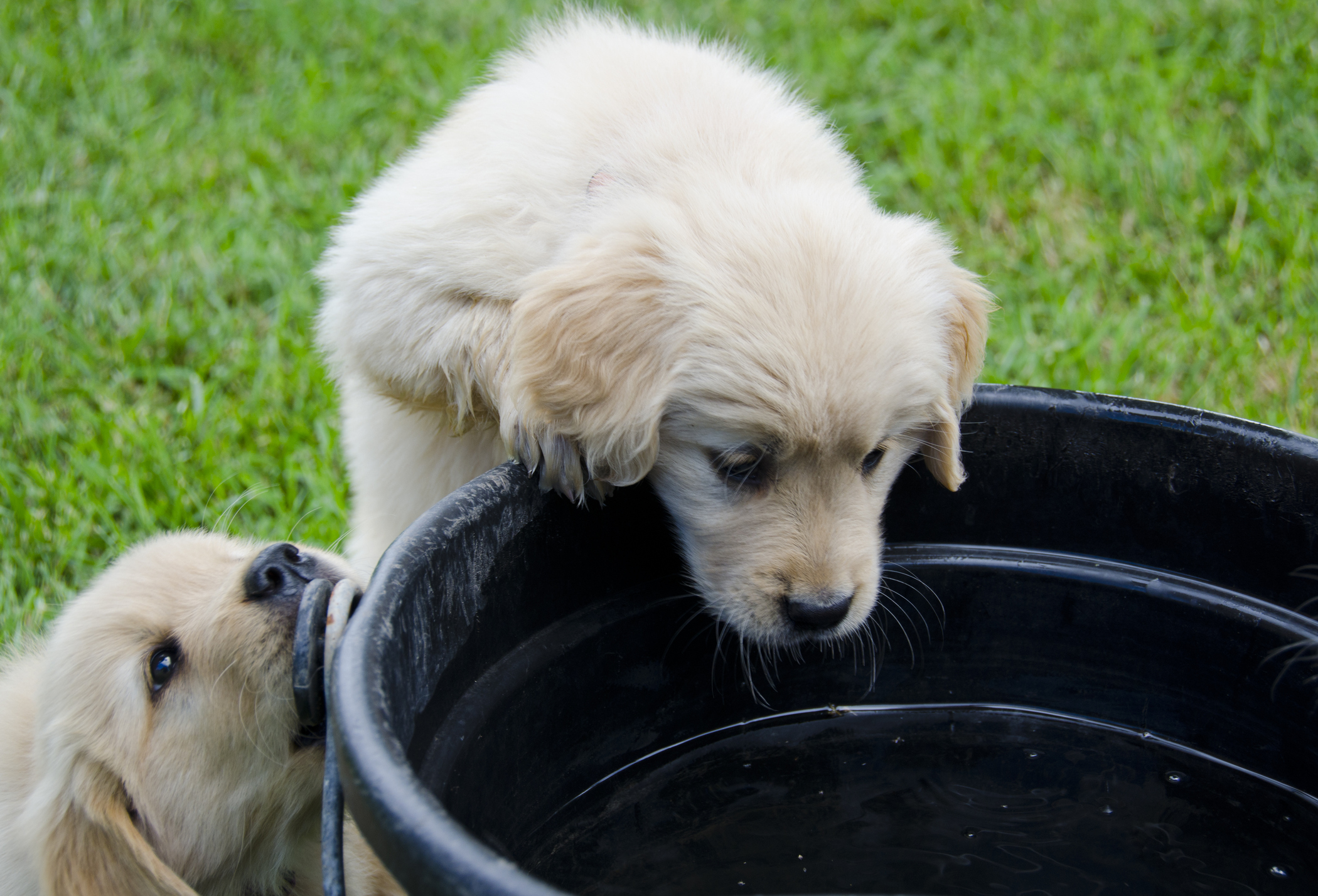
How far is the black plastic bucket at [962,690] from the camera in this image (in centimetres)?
210

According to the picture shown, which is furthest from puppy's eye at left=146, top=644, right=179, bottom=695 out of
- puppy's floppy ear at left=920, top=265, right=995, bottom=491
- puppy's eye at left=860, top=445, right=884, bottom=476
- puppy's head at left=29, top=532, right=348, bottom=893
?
puppy's floppy ear at left=920, top=265, right=995, bottom=491

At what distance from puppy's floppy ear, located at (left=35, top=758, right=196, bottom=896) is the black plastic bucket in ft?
1.68

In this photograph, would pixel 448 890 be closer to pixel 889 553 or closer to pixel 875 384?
pixel 875 384

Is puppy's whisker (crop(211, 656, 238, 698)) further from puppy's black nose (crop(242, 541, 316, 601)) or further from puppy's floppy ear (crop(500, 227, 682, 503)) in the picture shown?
puppy's floppy ear (crop(500, 227, 682, 503))

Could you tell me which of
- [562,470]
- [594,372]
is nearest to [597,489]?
[562,470]

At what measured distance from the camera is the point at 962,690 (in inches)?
99.0

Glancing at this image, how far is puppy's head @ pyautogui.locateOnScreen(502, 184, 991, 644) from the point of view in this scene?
83.7 inches

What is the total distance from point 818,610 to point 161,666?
1176 mm

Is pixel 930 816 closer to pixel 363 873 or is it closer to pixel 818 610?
pixel 818 610

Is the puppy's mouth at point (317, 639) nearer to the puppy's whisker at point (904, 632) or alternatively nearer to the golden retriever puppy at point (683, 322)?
the golden retriever puppy at point (683, 322)

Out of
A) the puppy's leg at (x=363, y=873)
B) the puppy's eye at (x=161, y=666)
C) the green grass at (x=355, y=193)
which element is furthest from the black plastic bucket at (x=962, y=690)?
the green grass at (x=355, y=193)

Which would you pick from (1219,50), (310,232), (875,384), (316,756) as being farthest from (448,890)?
(1219,50)

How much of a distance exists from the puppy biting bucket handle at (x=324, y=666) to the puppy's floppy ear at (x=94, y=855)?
0.88 feet

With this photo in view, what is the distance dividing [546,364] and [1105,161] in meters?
3.36
